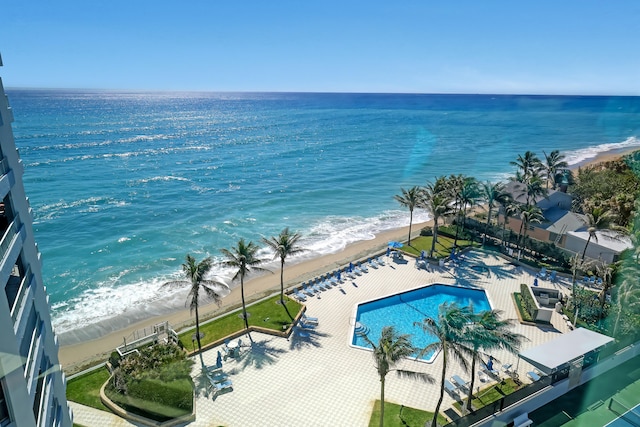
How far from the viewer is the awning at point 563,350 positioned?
18.1m

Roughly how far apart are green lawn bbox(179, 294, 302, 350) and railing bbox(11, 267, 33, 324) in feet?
44.6

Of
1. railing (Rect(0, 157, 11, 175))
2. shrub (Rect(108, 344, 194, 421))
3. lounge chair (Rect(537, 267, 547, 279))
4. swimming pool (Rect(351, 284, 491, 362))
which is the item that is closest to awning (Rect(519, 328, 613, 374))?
swimming pool (Rect(351, 284, 491, 362))

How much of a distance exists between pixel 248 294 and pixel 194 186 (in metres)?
34.3

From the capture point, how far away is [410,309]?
27828 millimetres

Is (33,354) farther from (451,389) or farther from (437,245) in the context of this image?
(437,245)

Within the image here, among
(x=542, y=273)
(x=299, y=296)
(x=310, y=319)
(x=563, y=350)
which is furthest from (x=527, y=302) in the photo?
(x=299, y=296)

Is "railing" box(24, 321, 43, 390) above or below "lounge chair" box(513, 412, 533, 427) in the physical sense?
above

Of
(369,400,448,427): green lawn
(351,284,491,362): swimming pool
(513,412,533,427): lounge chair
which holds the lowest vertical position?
(351,284,491,362): swimming pool

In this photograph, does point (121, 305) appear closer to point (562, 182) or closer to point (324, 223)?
point (324, 223)

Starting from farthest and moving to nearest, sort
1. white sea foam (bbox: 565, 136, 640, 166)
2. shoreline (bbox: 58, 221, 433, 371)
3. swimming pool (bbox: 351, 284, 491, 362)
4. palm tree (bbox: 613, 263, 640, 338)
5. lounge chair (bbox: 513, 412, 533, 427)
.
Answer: white sea foam (bbox: 565, 136, 640, 166) → shoreline (bbox: 58, 221, 433, 371) → swimming pool (bbox: 351, 284, 491, 362) → palm tree (bbox: 613, 263, 640, 338) → lounge chair (bbox: 513, 412, 533, 427)

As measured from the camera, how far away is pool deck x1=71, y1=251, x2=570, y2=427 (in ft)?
60.3

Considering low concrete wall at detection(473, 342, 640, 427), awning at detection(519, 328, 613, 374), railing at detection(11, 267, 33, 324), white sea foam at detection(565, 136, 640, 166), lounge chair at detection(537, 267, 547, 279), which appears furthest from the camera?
white sea foam at detection(565, 136, 640, 166)

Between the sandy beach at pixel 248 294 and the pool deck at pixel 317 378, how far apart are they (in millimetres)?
5495

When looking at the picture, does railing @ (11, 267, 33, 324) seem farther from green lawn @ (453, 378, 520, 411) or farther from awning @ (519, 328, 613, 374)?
awning @ (519, 328, 613, 374)
